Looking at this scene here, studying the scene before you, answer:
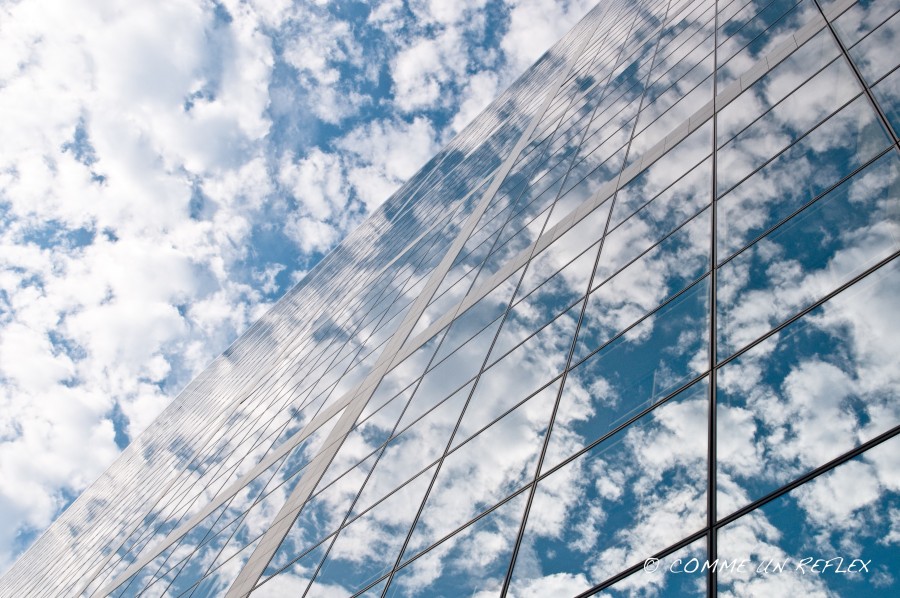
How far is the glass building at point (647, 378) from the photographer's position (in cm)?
538

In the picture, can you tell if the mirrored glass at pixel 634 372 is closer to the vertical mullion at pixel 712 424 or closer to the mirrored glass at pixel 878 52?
the vertical mullion at pixel 712 424

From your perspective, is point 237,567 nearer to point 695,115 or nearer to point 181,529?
point 181,529

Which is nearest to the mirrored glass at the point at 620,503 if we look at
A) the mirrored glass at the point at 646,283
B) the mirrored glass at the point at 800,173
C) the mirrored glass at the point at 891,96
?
the mirrored glass at the point at 646,283

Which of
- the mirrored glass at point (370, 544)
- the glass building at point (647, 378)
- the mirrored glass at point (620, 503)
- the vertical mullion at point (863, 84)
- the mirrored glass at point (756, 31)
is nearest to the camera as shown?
the glass building at point (647, 378)

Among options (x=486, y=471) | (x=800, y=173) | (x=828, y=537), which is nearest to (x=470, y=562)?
(x=486, y=471)

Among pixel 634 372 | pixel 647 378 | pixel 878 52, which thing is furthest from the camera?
pixel 878 52

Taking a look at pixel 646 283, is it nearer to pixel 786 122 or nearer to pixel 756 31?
pixel 786 122

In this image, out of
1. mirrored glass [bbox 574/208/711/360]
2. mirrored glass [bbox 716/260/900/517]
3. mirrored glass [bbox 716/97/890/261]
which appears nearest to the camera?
mirrored glass [bbox 716/260/900/517]

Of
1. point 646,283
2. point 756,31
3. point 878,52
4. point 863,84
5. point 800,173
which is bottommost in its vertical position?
point 646,283

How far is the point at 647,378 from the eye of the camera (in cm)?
789

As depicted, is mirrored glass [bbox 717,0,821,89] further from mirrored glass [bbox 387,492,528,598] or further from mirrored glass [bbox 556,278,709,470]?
mirrored glass [bbox 387,492,528,598]

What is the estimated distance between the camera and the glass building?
5383 mm

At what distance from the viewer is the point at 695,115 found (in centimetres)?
1365

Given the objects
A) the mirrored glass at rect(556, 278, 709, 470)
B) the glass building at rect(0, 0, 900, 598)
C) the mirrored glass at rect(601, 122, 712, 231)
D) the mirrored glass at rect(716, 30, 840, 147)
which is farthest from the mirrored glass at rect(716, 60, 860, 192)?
the mirrored glass at rect(556, 278, 709, 470)
